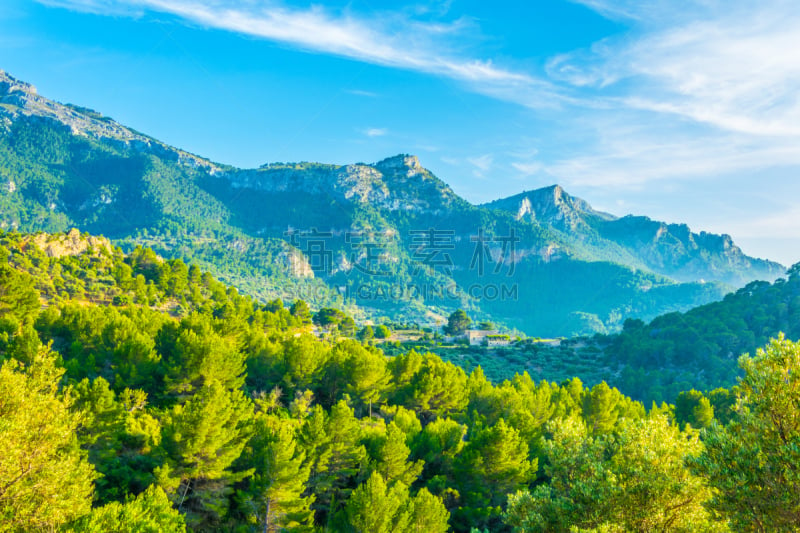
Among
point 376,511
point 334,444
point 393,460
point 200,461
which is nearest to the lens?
A: point 376,511

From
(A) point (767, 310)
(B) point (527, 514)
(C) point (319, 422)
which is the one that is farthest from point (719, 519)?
(A) point (767, 310)

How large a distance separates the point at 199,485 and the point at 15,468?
10.8m

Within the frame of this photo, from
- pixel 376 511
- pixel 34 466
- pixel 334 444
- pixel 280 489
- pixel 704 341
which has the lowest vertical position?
pixel 704 341

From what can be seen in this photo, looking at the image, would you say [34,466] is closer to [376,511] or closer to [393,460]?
[376,511]

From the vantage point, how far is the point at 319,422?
27.5 meters

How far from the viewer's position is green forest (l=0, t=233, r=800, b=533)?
12953 mm

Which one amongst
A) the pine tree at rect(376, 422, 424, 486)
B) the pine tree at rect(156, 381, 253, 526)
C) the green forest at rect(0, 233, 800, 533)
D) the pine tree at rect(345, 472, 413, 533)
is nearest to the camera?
the green forest at rect(0, 233, 800, 533)

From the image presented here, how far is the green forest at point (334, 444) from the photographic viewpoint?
1295 cm

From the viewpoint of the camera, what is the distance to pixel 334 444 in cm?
2761

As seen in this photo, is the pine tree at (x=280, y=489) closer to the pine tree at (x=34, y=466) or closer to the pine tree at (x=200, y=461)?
the pine tree at (x=200, y=461)

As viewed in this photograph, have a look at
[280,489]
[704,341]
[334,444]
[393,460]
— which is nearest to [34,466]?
[280,489]

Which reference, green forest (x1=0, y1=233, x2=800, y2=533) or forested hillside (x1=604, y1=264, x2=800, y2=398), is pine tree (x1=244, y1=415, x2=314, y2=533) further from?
forested hillside (x1=604, y1=264, x2=800, y2=398)

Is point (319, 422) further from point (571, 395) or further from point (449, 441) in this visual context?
point (571, 395)

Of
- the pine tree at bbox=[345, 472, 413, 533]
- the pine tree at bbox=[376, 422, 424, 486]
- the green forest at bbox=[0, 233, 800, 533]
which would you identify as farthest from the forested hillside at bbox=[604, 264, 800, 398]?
the pine tree at bbox=[345, 472, 413, 533]
